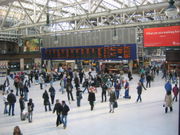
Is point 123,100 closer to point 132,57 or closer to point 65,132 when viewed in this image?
point 65,132

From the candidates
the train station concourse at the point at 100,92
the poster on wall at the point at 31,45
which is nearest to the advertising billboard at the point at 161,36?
the train station concourse at the point at 100,92

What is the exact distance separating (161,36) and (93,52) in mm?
7694

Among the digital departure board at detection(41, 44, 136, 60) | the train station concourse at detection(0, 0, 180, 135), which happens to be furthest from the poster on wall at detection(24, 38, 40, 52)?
the digital departure board at detection(41, 44, 136, 60)

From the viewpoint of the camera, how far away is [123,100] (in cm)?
1336

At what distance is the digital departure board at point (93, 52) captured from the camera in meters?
22.9

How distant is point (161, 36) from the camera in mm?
21422

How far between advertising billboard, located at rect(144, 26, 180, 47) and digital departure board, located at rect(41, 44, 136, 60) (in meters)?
1.65

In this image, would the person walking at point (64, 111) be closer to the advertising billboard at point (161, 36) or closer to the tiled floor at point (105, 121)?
the tiled floor at point (105, 121)

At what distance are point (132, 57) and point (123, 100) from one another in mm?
9963

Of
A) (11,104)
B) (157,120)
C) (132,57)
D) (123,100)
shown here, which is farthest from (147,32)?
(11,104)

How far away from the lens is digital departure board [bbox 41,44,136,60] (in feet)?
75.2

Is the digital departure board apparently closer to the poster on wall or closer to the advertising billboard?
the advertising billboard

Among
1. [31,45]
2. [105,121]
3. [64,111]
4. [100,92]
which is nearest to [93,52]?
[100,92]

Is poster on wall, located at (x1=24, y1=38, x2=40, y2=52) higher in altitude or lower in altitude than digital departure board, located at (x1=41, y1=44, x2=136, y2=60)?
higher
